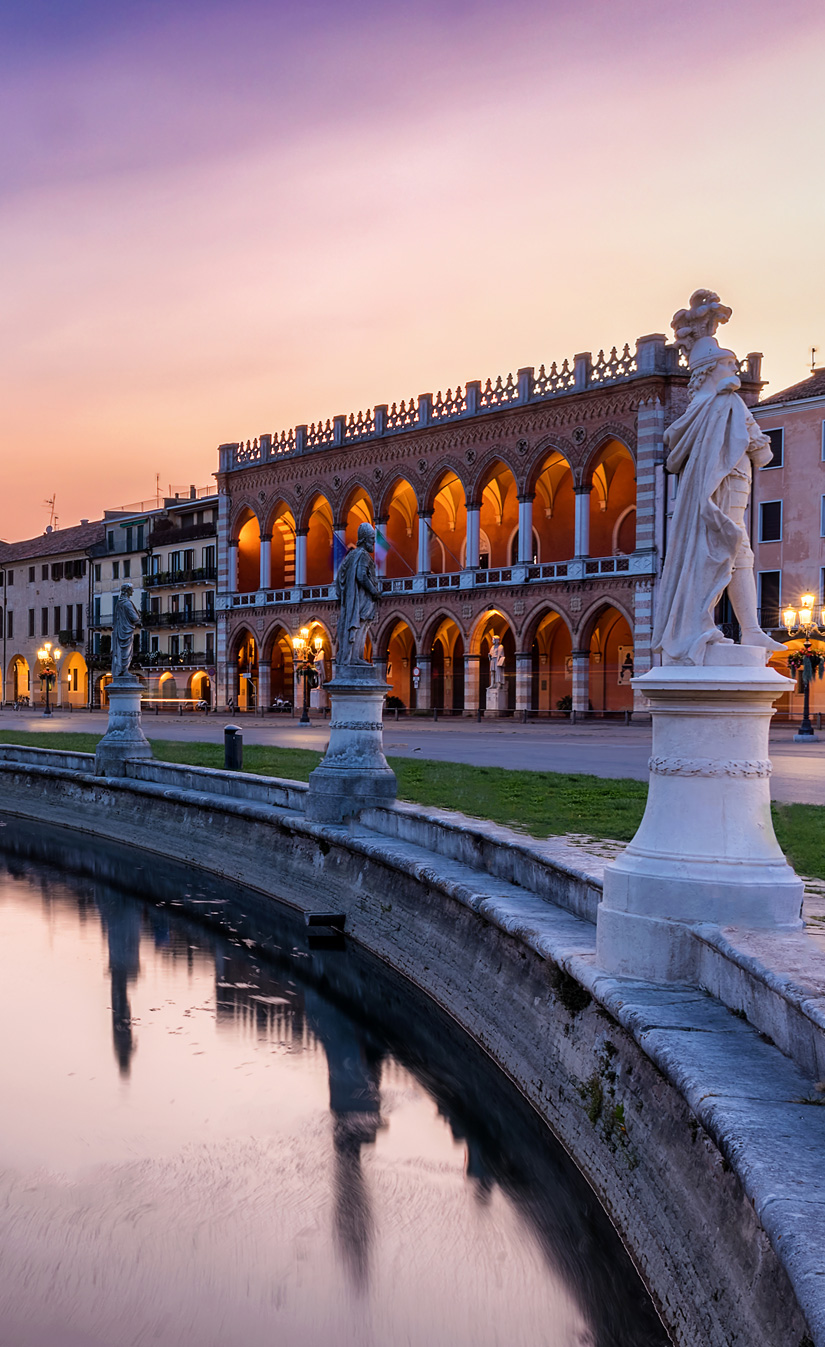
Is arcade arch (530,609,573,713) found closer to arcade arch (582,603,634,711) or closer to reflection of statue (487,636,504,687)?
arcade arch (582,603,634,711)

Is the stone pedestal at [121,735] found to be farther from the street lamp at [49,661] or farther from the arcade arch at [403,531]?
the street lamp at [49,661]

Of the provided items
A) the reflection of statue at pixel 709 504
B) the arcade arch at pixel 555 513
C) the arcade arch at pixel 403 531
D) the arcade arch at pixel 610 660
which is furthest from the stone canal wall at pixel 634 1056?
the arcade arch at pixel 403 531

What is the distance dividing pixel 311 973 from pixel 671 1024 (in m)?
6.47

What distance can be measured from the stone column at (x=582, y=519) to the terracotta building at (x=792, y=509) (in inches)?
231

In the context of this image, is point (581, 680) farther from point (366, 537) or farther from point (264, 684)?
point (366, 537)

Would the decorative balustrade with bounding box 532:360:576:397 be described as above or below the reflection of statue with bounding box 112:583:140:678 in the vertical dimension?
above

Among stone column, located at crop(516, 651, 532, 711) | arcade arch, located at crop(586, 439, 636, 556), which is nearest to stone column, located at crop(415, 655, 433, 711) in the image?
stone column, located at crop(516, 651, 532, 711)

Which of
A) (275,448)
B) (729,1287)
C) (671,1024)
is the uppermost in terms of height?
(275,448)

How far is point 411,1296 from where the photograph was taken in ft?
17.0

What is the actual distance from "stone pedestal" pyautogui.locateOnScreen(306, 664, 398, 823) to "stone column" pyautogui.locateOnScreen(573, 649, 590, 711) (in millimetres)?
29769

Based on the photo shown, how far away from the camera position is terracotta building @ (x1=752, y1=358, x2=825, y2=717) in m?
38.3

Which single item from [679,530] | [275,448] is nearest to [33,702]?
[275,448]

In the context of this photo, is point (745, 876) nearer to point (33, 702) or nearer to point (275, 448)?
point (275, 448)

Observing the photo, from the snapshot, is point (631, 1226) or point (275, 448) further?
point (275, 448)
